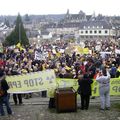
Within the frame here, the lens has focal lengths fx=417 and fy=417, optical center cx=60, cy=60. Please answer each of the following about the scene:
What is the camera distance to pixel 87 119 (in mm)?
14734

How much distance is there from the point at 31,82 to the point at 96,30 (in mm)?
151231

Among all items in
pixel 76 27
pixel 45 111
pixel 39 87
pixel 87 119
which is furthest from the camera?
pixel 76 27


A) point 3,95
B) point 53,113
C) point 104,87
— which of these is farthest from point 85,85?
point 3,95

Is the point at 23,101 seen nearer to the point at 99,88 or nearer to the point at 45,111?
the point at 45,111

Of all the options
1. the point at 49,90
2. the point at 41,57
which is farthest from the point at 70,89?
the point at 41,57

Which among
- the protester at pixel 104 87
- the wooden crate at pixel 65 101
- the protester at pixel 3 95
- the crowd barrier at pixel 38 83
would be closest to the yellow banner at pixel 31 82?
the crowd barrier at pixel 38 83

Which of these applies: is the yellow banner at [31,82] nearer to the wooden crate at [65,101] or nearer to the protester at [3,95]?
the wooden crate at [65,101]

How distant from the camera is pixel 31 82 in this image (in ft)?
56.6

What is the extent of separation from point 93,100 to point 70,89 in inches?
83.5

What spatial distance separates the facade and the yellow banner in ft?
485

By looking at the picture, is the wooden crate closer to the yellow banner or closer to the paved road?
the paved road

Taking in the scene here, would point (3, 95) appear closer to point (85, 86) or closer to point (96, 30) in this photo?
point (85, 86)

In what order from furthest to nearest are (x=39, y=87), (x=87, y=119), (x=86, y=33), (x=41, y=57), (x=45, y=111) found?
(x=86, y=33), (x=41, y=57), (x=39, y=87), (x=45, y=111), (x=87, y=119)

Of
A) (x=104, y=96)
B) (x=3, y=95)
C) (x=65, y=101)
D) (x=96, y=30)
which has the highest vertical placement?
(x=96, y=30)
